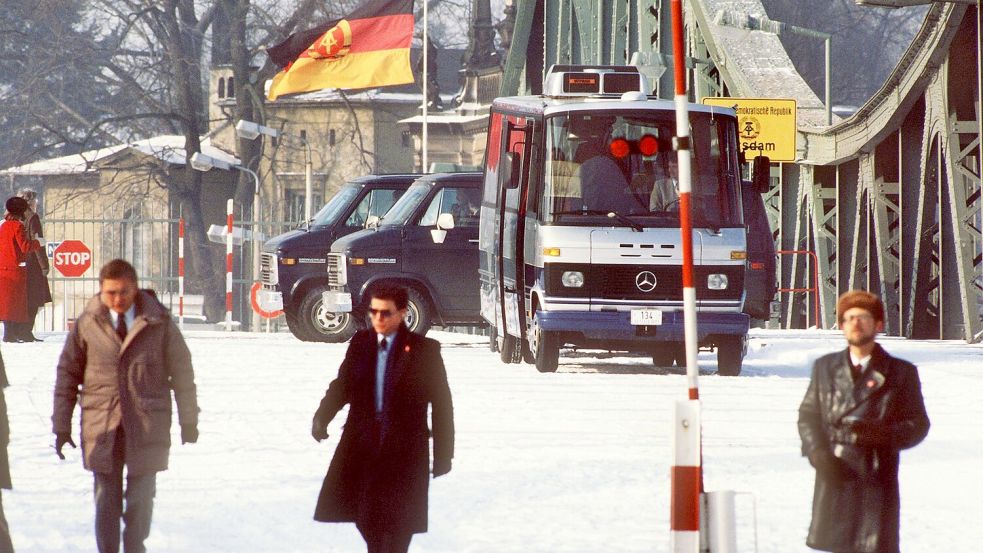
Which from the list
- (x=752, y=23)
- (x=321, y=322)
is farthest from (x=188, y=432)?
(x=752, y=23)

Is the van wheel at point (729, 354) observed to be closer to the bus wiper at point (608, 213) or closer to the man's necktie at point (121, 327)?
the bus wiper at point (608, 213)

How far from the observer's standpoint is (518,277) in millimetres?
18969

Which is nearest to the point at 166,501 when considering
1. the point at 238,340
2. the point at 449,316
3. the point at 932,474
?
the point at 932,474

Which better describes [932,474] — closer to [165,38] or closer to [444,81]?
[165,38]

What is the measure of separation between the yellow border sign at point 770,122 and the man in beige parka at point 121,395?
891 inches

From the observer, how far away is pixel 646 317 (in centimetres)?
1798

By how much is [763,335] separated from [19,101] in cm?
3482

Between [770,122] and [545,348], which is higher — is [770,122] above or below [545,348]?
above

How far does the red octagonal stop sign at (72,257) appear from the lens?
3328cm

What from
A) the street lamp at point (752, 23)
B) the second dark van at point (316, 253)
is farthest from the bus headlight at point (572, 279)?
the street lamp at point (752, 23)

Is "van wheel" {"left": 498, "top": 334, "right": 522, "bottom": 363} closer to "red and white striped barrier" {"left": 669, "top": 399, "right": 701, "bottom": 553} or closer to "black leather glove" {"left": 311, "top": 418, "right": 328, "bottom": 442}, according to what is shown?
"black leather glove" {"left": 311, "top": 418, "right": 328, "bottom": 442}

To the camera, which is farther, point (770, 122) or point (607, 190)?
point (770, 122)

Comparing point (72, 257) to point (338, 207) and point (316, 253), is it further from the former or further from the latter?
point (316, 253)

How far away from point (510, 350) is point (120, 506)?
12957 millimetres
